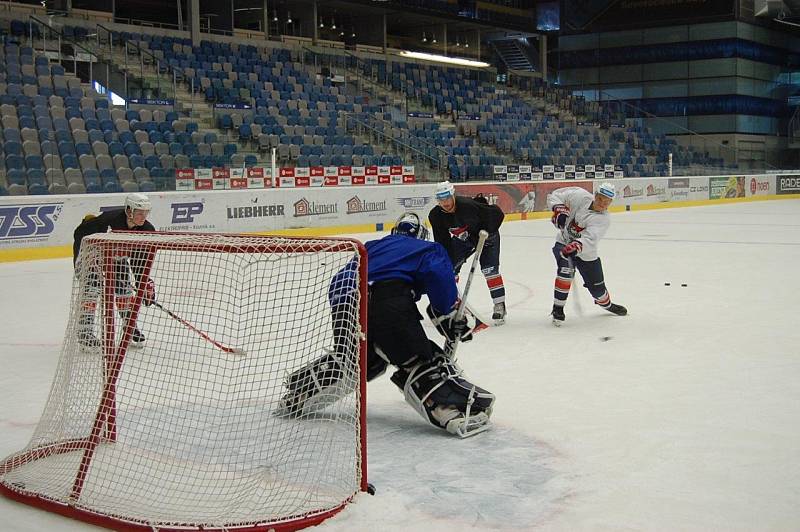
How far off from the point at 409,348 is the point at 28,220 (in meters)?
10.4

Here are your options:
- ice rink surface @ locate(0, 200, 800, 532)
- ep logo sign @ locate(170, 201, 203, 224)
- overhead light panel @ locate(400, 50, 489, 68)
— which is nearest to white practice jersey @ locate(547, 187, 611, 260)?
ice rink surface @ locate(0, 200, 800, 532)

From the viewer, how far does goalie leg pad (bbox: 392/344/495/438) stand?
4746 millimetres

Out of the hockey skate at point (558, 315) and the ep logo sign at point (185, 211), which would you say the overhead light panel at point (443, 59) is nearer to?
the ep logo sign at point (185, 211)

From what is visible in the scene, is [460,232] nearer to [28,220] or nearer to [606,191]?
[606,191]

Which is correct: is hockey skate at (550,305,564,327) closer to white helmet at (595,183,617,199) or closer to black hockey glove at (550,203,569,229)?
black hockey glove at (550,203,569,229)

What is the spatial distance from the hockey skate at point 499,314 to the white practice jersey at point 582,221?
843mm

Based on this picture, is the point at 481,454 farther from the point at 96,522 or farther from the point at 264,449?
the point at 96,522

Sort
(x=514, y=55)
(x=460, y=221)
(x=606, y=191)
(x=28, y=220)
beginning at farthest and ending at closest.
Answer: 1. (x=514, y=55)
2. (x=28, y=220)
3. (x=606, y=191)
4. (x=460, y=221)

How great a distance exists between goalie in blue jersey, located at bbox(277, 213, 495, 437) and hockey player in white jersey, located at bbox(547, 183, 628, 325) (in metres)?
3.63

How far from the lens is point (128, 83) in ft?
73.5

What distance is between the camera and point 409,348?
469 cm

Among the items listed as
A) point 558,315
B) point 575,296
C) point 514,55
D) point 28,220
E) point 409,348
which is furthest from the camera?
point 514,55

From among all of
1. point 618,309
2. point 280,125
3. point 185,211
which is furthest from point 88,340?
point 280,125

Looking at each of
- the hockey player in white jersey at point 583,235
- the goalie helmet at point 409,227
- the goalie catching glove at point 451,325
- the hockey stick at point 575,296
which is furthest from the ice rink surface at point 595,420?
the goalie helmet at point 409,227
